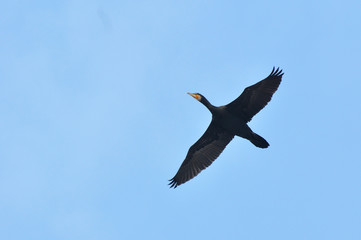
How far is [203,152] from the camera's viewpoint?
95.1ft

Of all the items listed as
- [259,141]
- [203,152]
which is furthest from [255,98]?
[203,152]

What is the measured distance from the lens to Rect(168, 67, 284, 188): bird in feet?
86.9

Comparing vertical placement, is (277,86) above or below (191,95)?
below

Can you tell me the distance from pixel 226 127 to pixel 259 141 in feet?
5.64

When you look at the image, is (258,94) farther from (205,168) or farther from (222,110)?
(205,168)

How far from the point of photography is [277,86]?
26297mm

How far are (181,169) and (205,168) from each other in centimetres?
103

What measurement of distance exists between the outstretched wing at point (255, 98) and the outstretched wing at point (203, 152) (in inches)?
60.4

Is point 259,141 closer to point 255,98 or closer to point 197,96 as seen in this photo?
point 255,98

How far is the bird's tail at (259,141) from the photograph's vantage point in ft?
86.9

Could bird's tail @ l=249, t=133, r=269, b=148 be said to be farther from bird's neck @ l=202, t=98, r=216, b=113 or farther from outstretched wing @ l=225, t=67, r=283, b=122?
bird's neck @ l=202, t=98, r=216, b=113

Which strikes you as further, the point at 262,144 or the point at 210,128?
the point at 210,128

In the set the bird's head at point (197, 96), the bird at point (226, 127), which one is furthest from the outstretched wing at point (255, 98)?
the bird's head at point (197, 96)

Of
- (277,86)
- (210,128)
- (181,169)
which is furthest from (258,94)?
(181,169)
